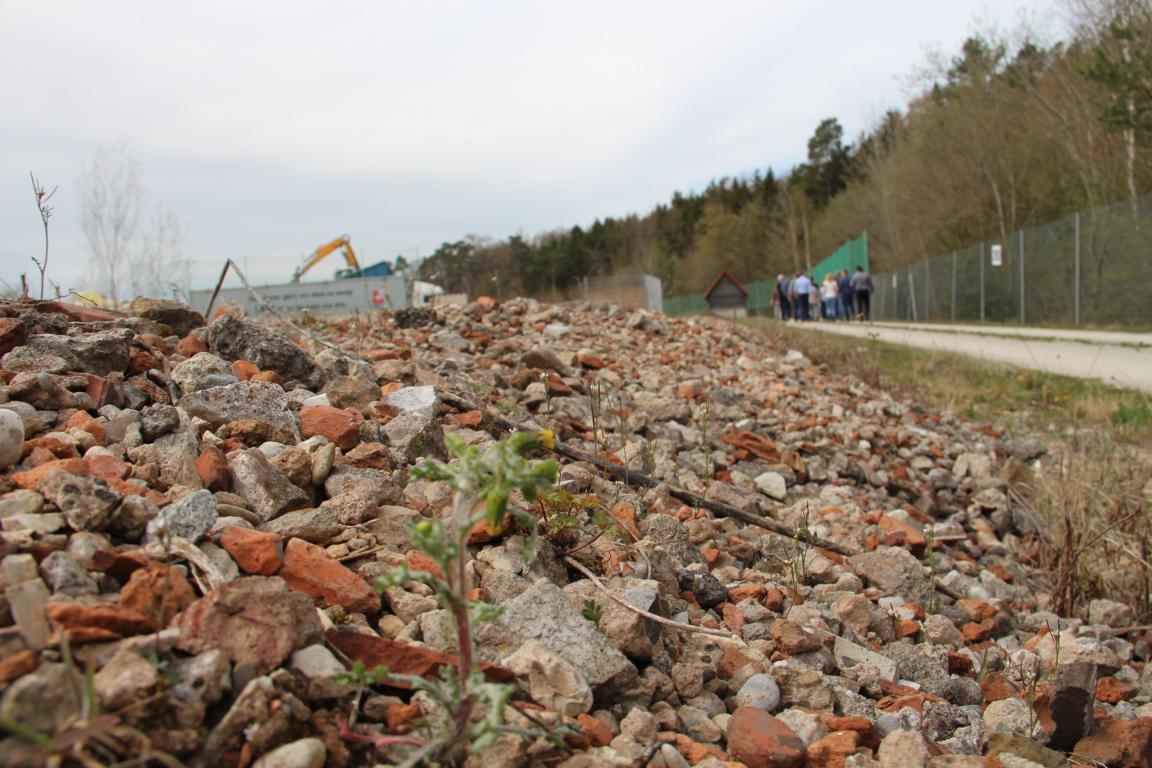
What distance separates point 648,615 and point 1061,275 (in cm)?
2007

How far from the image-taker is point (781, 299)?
26.9 meters

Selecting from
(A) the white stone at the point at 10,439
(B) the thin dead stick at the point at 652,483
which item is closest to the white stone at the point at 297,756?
(A) the white stone at the point at 10,439

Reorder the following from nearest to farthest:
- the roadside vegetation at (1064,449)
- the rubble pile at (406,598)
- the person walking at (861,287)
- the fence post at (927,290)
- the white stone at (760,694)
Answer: the rubble pile at (406,598) → the white stone at (760,694) → the roadside vegetation at (1064,449) → the person walking at (861,287) → the fence post at (927,290)

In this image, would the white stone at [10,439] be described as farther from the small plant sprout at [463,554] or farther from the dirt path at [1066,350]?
the dirt path at [1066,350]

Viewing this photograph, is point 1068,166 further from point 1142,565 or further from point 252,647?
→ point 252,647

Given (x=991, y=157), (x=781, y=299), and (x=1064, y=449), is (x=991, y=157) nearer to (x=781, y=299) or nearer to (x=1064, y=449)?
(x=781, y=299)

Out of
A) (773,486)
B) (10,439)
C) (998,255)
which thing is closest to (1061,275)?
(998,255)

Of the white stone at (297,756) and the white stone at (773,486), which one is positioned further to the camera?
the white stone at (773,486)

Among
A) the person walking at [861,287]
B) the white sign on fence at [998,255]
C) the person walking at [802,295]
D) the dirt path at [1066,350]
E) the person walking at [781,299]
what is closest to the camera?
the dirt path at [1066,350]

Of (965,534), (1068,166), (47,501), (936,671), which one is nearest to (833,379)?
(965,534)

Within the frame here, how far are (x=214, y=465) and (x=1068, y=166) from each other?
1134 inches

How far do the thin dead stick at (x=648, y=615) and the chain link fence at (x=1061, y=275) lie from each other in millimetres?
16933

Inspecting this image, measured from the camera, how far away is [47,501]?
1.68 m

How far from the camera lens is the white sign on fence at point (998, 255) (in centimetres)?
2150
